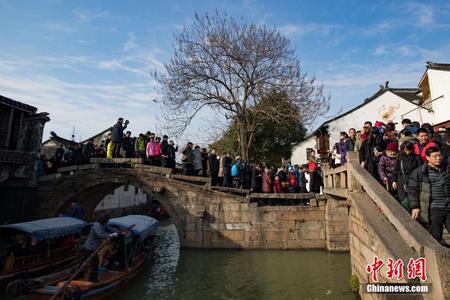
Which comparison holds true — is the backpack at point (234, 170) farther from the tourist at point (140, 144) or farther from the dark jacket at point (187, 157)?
the tourist at point (140, 144)

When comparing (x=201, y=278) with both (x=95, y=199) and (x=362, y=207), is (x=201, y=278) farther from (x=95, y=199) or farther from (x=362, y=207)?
(x=95, y=199)

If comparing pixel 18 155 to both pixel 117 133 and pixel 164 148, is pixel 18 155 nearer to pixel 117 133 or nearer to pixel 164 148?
pixel 117 133

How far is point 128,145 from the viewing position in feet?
48.6

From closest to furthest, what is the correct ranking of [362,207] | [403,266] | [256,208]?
1. [403,266]
2. [362,207]
3. [256,208]

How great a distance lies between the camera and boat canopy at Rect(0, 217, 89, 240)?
852 cm

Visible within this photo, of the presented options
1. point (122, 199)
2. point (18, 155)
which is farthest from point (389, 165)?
point (122, 199)

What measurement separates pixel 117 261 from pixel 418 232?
7.67m

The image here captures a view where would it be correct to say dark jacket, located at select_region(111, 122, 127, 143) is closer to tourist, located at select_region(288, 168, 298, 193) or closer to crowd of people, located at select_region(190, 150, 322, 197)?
crowd of people, located at select_region(190, 150, 322, 197)

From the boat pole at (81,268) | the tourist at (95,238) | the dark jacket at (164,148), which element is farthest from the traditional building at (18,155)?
the boat pole at (81,268)

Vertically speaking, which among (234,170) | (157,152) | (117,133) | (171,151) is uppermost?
(117,133)

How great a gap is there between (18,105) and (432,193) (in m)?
14.8

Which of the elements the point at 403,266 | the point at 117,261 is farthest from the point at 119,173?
the point at 403,266

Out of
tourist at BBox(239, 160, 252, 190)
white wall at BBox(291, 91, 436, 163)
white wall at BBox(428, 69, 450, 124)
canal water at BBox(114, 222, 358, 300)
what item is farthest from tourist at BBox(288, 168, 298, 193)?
white wall at BBox(291, 91, 436, 163)

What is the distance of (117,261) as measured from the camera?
29.5 feet
